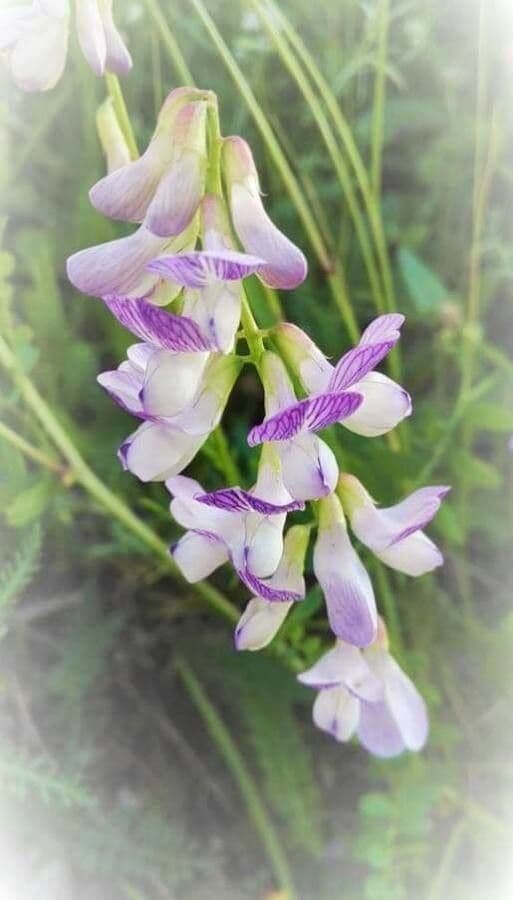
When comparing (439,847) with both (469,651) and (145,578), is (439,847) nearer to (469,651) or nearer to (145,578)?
(469,651)

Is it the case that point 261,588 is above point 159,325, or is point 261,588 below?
below

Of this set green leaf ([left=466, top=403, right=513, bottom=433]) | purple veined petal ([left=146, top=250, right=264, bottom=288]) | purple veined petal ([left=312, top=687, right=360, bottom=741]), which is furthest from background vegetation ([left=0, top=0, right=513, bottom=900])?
purple veined petal ([left=146, top=250, right=264, bottom=288])

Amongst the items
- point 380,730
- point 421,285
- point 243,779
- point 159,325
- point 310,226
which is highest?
point 159,325

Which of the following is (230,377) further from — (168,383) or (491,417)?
(491,417)

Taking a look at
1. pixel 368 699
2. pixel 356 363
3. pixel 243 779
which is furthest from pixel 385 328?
pixel 243 779

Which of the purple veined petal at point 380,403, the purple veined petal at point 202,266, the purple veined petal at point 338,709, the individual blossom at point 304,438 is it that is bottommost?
the purple veined petal at point 338,709

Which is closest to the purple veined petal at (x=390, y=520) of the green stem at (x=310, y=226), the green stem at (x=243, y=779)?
the green stem at (x=310, y=226)

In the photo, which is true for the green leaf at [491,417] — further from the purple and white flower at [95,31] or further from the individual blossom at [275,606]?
the purple and white flower at [95,31]
